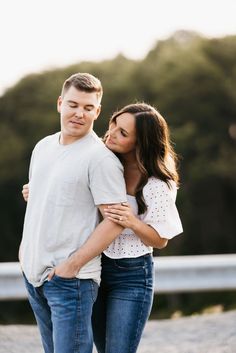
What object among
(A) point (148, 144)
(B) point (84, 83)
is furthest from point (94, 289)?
(B) point (84, 83)

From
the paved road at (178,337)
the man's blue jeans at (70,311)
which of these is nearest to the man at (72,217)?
the man's blue jeans at (70,311)

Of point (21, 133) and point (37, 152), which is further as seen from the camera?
point (21, 133)

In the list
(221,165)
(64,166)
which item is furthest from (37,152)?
(221,165)

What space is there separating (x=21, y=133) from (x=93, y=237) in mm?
26071

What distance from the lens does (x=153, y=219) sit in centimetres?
355

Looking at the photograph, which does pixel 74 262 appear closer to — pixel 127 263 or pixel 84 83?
pixel 127 263

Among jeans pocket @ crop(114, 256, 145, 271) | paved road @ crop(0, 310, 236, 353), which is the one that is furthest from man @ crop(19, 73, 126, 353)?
paved road @ crop(0, 310, 236, 353)

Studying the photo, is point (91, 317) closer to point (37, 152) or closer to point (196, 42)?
point (37, 152)

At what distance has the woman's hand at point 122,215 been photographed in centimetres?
338

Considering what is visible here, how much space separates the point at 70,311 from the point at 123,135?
83 centimetres

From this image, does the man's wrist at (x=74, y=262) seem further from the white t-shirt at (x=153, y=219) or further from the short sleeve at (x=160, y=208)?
the short sleeve at (x=160, y=208)

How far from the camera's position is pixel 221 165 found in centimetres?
2588

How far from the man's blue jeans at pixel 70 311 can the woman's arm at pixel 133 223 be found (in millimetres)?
312

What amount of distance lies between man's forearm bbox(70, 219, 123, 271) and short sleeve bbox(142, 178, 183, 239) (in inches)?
8.3
